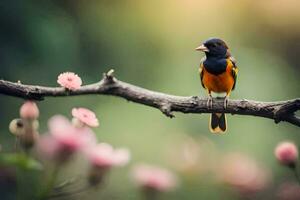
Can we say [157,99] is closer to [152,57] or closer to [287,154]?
[287,154]

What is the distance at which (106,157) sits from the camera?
69 centimetres

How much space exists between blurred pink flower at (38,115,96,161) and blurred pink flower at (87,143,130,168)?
0.04 metres

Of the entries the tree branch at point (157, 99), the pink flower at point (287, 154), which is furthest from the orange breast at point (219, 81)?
the pink flower at point (287, 154)

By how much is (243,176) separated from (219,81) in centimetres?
49

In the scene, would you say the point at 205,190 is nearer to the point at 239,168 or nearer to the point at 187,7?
the point at 239,168

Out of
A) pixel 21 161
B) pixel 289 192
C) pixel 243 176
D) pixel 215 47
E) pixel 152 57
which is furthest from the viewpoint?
pixel 152 57

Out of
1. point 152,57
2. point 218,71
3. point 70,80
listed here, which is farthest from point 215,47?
point 152,57

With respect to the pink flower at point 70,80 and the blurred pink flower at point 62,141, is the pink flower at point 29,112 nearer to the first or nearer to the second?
the blurred pink flower at point 62,141

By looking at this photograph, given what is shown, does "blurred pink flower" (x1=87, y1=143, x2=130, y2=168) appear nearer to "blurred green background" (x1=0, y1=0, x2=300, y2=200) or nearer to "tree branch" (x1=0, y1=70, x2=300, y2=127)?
"tree branch" (x1=0, y1=70, x2=300, y2=127)

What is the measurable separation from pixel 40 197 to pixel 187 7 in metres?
2.79

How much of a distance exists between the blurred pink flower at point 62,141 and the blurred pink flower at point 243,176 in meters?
0.34

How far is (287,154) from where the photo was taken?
939 millimetres

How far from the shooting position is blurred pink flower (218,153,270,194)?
915 mm

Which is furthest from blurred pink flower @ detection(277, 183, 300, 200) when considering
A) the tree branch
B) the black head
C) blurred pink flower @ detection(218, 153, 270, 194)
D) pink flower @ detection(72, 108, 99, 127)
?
the black head
